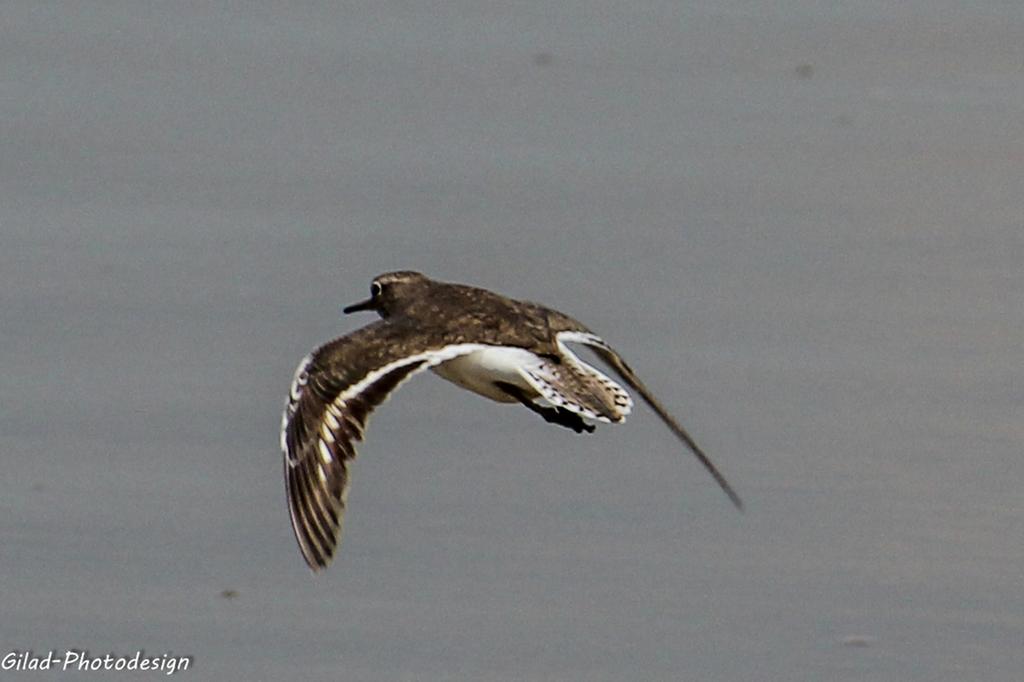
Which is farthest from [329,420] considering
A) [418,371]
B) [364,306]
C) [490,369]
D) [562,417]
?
[364,306]

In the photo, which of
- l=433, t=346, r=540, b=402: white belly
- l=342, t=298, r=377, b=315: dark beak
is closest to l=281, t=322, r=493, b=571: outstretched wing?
l=433, t=346, r=540, b=402: white belly

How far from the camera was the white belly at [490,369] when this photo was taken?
6.62m

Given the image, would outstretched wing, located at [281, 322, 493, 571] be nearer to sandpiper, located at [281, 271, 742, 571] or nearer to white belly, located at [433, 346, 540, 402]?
sandpiper, located at [281, 271, 742, 571]

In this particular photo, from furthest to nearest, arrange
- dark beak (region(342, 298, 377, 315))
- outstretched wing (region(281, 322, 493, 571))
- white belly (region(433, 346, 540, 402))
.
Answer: dark beak (region(342, 298, 377, 315)), white belly (region(433, 346, 540, 402)), outstretched wing (region(281, 322, 493, 571))

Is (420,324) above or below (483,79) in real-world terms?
below

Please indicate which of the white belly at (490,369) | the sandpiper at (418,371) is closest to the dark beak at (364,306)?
the sandpiper at (418,371)

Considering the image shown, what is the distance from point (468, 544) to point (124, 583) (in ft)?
2.90

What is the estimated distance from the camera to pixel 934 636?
6.83m

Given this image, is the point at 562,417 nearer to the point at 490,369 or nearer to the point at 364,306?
the point at 490,369

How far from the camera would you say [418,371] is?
6.35 metres

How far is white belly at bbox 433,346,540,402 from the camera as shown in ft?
21.7

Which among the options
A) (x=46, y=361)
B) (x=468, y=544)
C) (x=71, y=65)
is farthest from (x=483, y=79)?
(x=468, y=544)

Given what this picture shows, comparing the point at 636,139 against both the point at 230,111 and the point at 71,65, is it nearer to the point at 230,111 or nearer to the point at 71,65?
the point at 230,111

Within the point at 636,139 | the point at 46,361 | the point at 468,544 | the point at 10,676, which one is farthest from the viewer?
the point at 636,139
